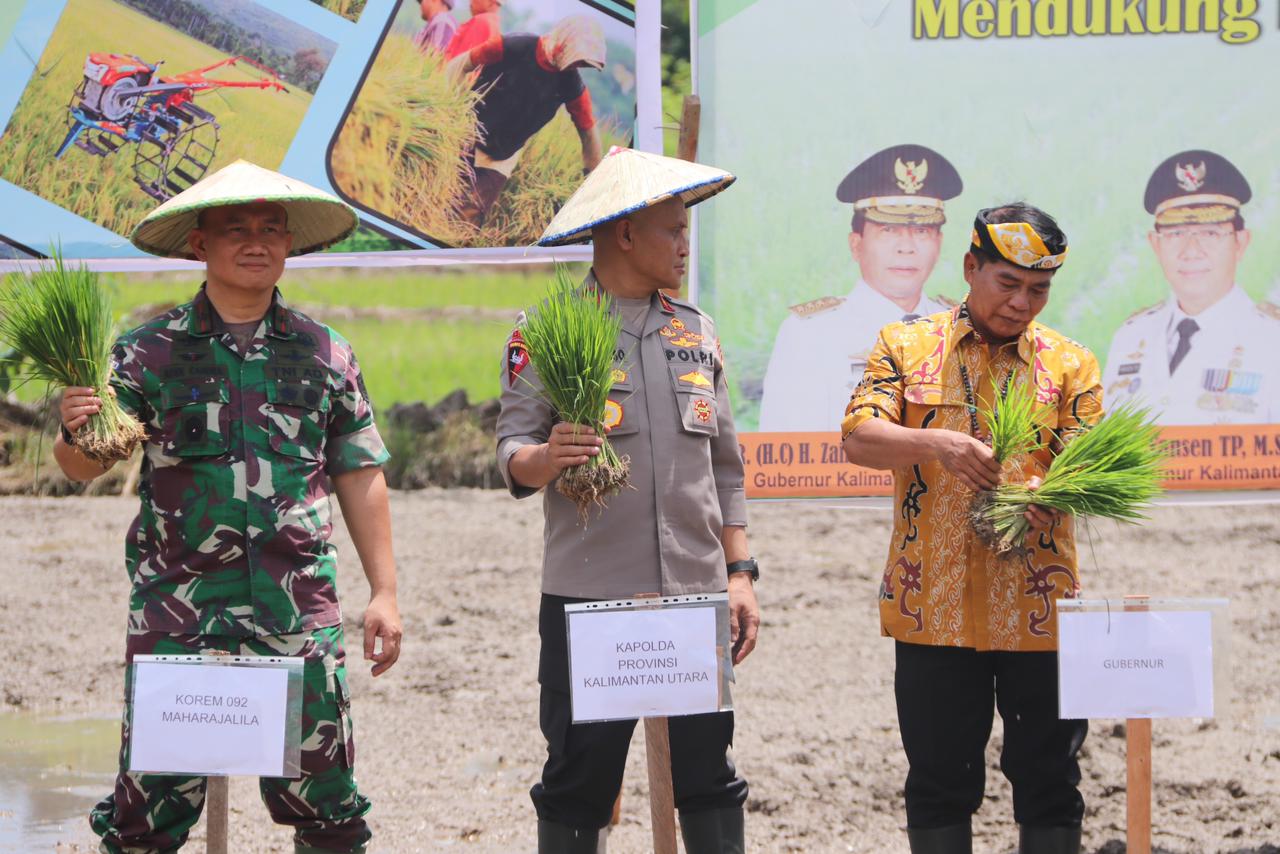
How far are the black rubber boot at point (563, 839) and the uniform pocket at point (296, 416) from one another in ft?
3.07

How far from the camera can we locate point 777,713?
213 inches

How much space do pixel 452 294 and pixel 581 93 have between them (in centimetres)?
156

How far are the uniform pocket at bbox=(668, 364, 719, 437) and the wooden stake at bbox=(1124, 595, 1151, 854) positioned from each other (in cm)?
94

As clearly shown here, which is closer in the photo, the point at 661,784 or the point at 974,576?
the point at 661,784

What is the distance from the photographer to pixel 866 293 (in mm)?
4566

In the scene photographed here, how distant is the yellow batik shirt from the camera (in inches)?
121

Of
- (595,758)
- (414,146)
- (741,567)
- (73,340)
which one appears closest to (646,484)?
(741,567)

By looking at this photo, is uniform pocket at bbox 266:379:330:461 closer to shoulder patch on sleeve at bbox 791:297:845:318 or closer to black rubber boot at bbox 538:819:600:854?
black rubber boot at bbox 538:819:600:854

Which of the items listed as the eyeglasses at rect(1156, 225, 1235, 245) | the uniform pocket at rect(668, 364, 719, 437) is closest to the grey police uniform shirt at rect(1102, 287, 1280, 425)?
the eyeglasses at rect(1156, 225, 1235, 245)

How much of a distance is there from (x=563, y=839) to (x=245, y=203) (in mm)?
1501

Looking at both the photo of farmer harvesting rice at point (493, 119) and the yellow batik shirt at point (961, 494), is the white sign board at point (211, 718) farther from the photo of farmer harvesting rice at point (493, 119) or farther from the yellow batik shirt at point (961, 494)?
the photo of farmer harvesting rice at point (493, 119)

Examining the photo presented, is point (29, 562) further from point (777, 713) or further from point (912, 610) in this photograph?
point (912, 610)

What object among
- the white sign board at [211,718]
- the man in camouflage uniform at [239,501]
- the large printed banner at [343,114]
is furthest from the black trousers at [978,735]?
the large printed banner at [343,114]

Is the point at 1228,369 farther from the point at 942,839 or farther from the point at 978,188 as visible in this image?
the point at 942,839
